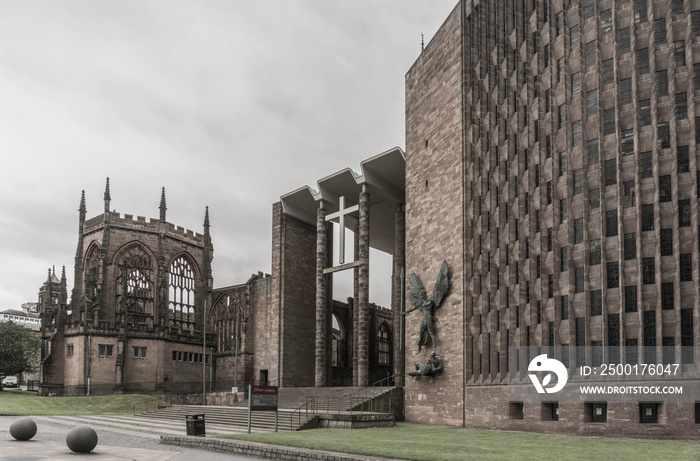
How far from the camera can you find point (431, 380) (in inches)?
1521

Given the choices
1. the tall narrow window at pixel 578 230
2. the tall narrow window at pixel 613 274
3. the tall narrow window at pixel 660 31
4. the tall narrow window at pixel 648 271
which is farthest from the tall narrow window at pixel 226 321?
the tall narrow window at pixel 660 31

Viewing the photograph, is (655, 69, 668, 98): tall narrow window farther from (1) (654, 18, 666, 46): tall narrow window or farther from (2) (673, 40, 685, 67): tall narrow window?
(1) (654, 18, 666, 46): tall narrow window

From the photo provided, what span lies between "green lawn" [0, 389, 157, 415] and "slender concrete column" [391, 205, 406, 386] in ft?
58.0

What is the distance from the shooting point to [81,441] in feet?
67.9

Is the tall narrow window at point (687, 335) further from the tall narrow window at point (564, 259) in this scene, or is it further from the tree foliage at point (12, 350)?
the tree foliage at point (12, 350)

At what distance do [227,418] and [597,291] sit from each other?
Answer: 69.5 feet

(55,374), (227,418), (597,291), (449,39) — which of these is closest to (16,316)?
(55,374)

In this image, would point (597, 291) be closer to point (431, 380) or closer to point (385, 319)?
point (431, 380)

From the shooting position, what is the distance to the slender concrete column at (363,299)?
153 ft

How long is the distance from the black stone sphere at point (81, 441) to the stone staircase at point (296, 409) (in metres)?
12.7

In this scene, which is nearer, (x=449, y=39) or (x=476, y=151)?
(x=476, y=151)

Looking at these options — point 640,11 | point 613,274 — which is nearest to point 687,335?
point 613,274

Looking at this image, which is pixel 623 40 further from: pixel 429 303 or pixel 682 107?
pixel 429 303

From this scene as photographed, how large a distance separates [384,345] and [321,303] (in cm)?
2472
